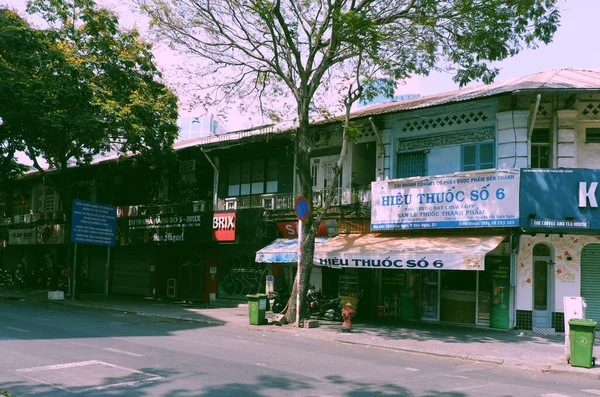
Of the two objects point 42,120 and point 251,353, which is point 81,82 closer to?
point 42,120

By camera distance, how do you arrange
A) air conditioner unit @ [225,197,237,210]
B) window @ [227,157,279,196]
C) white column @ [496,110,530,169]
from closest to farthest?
white column @ [496,110,530,169], window @ [227,157,279,196], air conditioner unit @ [225,197,237,210]

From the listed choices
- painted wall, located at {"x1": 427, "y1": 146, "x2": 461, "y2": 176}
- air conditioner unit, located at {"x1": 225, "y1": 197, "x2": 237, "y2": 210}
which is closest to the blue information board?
air conditioner unit, located at {"x1": 225, "y1": 197, "x2": 237, "y2": 210}

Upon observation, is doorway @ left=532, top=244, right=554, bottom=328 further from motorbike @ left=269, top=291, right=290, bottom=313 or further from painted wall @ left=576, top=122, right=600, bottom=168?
motorbike @ left=269, top=291, right=290, bottom=313

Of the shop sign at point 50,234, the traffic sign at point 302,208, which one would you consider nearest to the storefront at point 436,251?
the traffic sign at point 302,208

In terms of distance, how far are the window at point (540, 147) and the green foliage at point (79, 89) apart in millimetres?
13984

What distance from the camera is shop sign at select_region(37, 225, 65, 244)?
30734mm

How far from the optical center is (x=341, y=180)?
66.2 feet

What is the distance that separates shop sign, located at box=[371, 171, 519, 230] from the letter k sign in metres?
1.57

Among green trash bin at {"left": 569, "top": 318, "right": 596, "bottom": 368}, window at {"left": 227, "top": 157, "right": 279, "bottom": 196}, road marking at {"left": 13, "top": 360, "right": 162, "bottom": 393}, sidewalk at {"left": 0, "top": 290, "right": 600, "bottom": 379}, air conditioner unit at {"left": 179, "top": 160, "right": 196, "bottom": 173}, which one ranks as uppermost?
air conditioner unit at {"left": 179, "top": 160, "right": 196, "bottom": 173}

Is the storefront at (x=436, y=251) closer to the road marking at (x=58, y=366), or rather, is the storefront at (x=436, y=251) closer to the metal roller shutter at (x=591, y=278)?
the metal roller shutter at (x=591, y=278)

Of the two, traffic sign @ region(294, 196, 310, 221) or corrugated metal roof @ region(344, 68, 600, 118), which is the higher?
corrugated metal roof @ region(344, 68, 600, 118)

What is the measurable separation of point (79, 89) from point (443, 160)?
13438 millimetres

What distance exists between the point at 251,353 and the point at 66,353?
3429 mm

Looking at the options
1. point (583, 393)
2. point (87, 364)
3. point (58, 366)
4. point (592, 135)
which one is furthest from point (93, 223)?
point (583, 393)
